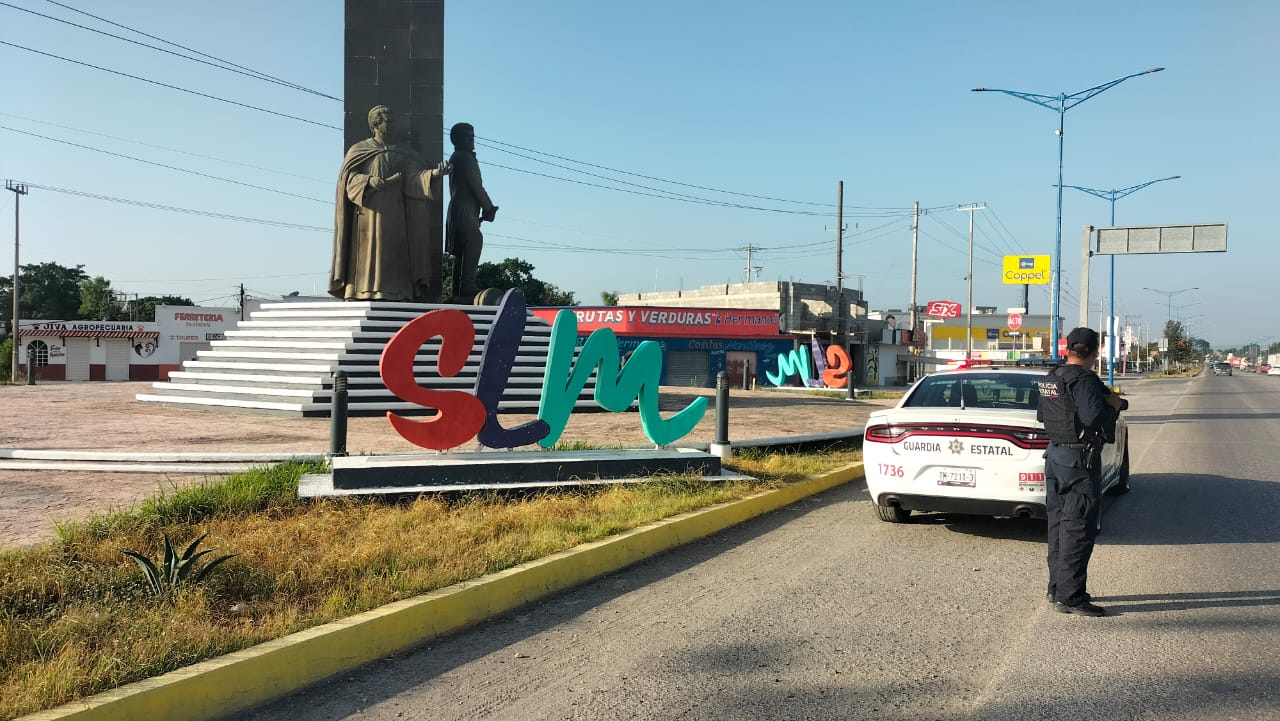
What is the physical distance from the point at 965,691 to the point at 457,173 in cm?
1817

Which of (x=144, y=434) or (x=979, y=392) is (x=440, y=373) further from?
(x=144, y=434)

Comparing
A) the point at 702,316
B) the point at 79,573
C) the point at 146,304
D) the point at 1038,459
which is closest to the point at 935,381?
the point at 1038,459

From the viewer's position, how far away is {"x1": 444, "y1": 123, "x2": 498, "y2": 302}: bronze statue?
809 inches

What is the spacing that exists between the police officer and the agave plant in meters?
5.19

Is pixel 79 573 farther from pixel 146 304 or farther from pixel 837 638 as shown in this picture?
pixel 146 304

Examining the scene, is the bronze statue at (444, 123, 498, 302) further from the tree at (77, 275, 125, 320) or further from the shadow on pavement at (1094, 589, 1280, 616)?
the tree at (77, 275, 125, 320)

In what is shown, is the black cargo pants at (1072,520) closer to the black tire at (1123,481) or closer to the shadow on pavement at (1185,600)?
the shadow on pavement at (1185,600)

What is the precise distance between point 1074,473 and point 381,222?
653 inches

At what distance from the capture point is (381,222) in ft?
64.0

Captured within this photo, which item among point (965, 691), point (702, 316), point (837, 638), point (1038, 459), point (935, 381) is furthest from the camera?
point (702, 316)

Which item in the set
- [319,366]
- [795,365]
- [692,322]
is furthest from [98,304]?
[319,366]

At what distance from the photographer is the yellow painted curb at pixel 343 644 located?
3.84m

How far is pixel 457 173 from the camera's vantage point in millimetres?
20516

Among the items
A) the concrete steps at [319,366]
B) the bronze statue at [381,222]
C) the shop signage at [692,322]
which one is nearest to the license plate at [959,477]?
the concrete steps at [319,366]
